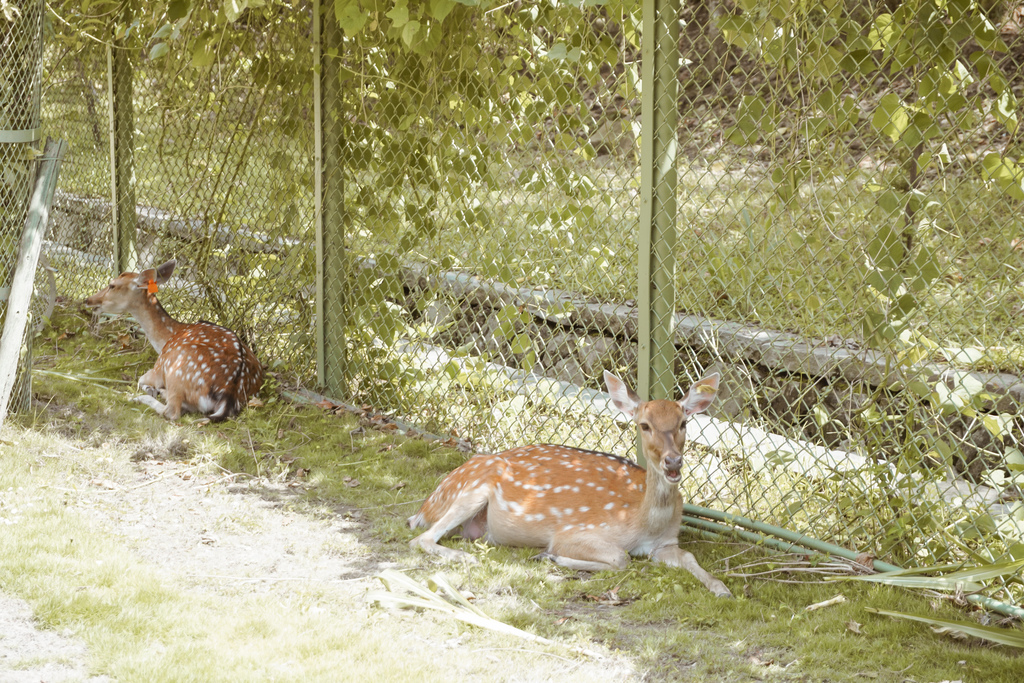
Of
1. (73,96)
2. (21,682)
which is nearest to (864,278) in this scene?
(21,682)

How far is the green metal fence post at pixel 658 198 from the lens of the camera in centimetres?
434

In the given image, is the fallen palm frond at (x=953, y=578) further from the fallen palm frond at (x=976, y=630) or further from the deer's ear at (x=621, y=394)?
the deer's ear at (x=621, y=394)

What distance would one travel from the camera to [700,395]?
13.4 ft

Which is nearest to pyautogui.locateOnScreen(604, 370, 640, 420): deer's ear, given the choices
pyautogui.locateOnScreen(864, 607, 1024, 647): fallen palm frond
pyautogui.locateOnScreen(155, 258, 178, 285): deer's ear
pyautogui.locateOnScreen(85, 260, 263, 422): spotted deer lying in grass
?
pyautogui.locateOnScreen(864, 607, 1024, 647): fallen palm frond

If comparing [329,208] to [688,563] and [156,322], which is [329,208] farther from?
[688,563]

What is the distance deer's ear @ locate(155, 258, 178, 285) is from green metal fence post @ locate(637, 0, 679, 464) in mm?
3919

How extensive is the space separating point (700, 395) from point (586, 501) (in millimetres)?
704

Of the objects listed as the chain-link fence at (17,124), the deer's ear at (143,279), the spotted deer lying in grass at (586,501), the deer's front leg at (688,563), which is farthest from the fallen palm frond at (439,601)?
the deer's ear at (143,279)

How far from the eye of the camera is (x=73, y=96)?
29.3 ft

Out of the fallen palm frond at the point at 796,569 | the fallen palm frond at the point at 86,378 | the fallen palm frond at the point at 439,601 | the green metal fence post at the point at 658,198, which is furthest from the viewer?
the fallen palm frond at the point at 86,378

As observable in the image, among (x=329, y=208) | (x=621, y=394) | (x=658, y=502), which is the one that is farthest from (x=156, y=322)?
(x=658, y=502)

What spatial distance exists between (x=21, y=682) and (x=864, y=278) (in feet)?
10.8

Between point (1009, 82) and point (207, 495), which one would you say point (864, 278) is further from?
point (207, 495)

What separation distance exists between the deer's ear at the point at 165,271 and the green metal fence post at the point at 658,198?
392 cm
